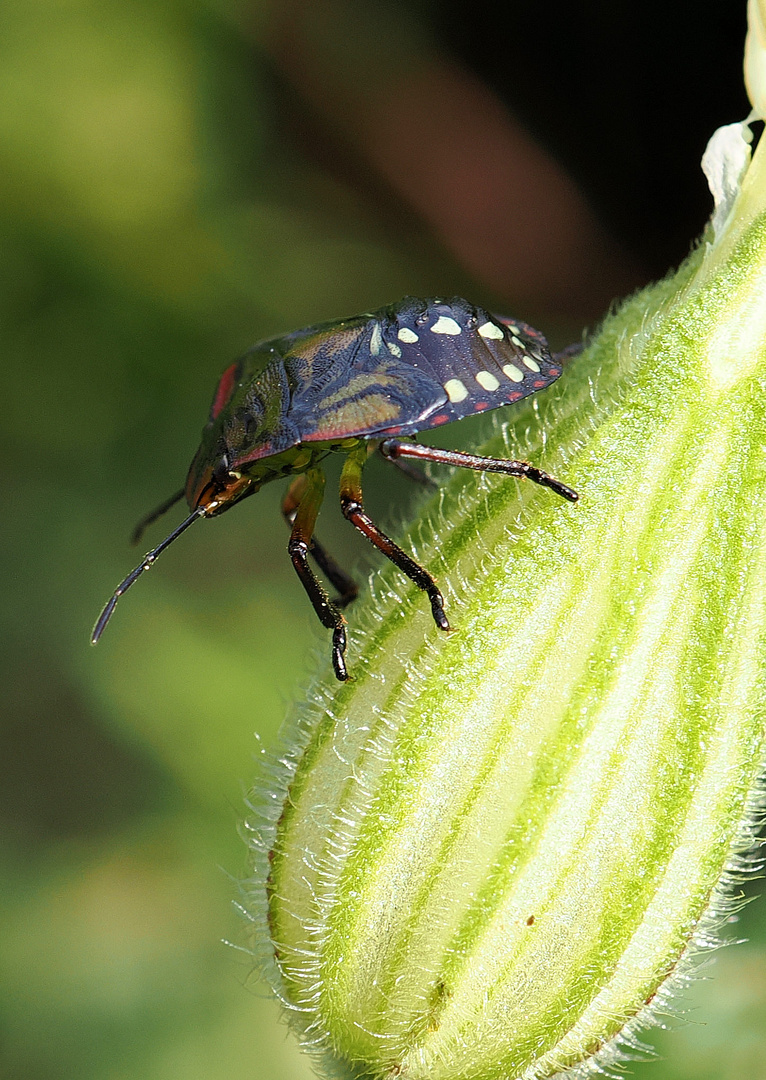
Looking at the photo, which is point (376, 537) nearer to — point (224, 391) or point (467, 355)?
point (467, 355)

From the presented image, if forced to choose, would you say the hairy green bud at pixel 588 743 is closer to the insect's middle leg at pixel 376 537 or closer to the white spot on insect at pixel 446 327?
the insect's middle leg at pixel 376 537

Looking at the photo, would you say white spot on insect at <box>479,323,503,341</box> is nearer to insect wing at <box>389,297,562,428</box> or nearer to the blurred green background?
insect wing at <box>389,297,562,428</box>

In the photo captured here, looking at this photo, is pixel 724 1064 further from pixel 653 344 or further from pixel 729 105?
pixel 729 105

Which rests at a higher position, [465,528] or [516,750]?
[465,528]

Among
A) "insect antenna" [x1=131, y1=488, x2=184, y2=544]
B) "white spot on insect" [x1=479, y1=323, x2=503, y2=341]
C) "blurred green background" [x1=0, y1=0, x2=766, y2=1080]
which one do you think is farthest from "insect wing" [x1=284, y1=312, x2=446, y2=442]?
"blurred green background" [x1=0, y1=0, x2=766, y2=1080]

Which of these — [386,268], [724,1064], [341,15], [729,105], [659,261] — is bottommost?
[724,1064]

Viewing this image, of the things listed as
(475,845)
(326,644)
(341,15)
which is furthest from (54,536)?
(475,845)

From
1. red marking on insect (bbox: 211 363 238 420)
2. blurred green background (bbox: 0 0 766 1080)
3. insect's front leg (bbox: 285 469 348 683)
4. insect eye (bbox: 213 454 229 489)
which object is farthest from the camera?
blurred green background (bbox: 0 0 766 1080)
